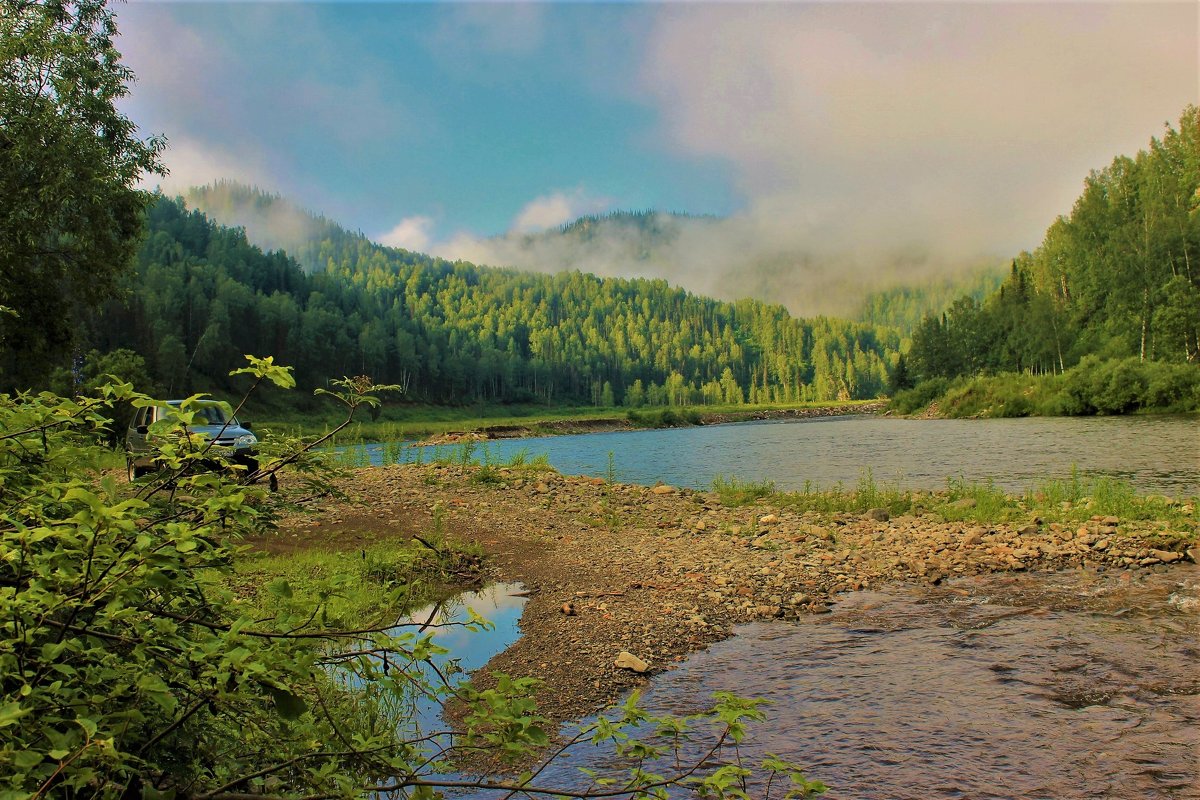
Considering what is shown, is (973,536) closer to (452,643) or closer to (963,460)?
(452,643)

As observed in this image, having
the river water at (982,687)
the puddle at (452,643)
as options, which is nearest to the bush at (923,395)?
the river water at (982,687)

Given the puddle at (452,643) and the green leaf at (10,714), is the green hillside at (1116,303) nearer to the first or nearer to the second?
the puddle at (452,643)

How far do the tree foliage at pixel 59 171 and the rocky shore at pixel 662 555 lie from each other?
505 inches

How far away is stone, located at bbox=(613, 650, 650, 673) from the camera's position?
7.56 m

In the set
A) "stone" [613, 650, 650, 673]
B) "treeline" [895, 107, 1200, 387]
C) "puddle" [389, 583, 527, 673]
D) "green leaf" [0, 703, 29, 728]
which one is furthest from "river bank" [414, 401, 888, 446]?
"green leaf" [0, 703, 29, 728]

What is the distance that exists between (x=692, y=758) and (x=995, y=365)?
383 ft

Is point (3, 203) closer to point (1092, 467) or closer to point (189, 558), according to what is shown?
point (189, 558)

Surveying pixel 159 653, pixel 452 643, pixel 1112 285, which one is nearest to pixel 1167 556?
pixel 452 643

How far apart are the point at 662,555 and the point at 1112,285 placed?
8978 cm

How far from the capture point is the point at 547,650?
26.9 feet

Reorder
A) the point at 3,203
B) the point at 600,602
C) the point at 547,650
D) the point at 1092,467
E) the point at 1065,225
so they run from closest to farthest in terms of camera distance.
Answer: the point at 547,650
the point at 600,602
the point at 3,203
the point at 1092,467
the point at 1065,225

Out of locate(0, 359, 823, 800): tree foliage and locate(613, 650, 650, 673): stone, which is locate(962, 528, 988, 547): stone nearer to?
locate(613, 650, 650, 673): stone

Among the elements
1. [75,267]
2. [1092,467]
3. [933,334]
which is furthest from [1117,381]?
[75,267]

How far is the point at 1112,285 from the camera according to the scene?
7838 centimetres
